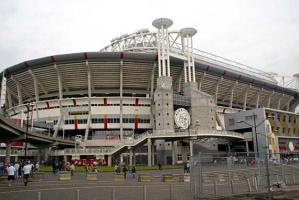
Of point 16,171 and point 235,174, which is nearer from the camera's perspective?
point 235,174

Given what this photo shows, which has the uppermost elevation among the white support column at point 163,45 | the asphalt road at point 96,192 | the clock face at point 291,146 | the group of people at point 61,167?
the white support column at point 163,45

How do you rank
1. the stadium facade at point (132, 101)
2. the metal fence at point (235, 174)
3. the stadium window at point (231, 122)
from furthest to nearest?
the stadium window at point (231, 122) < the stadium facade at point (132, 101) < the metal fence at point (235, 174)

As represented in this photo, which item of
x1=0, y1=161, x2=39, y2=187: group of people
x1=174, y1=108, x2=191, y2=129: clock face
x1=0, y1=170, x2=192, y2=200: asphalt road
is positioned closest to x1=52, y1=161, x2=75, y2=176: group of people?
x1=0, y1=161, x2=39, y2=187: group of people

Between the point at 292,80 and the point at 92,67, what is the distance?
296 ft

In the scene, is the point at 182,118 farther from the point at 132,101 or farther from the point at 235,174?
the point at 235,174

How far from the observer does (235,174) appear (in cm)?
1820

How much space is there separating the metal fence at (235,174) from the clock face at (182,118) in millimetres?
51365

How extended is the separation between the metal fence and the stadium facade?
44487mm

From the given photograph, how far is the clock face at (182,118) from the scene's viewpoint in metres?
73.0

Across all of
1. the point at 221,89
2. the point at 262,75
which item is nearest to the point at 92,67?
the point at 221,89

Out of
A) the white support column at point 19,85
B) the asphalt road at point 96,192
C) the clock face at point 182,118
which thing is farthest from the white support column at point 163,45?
the asphalt road at point 96,192

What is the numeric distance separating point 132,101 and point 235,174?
2392 inches

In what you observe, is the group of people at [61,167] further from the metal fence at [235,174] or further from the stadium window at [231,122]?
the stadium window at [231,122]

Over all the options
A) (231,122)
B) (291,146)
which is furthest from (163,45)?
(291,146)
